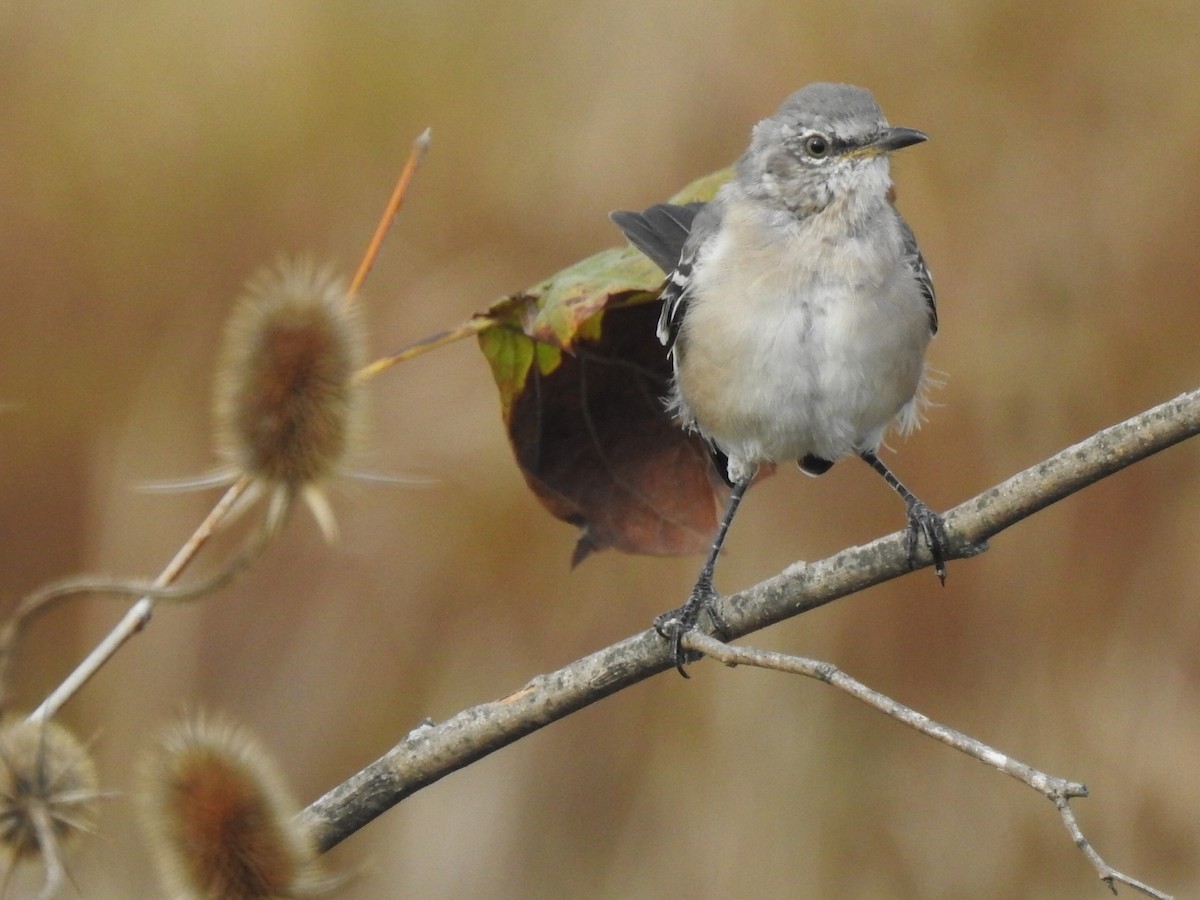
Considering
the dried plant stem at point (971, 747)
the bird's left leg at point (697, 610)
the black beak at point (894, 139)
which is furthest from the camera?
the black beak at point (894, 139)

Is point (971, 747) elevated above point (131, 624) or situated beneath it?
situated beneath

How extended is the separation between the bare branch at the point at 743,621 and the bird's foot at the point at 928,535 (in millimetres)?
45

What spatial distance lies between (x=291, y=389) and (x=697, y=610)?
137 centimetres

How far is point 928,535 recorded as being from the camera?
8.74 feet

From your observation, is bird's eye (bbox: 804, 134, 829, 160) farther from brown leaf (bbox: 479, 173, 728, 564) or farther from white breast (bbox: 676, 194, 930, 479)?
brown leaf (bbox: 479, 173, 728, 564)

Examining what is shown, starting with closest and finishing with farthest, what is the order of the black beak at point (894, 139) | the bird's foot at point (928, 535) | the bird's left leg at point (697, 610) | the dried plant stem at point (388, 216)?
1. the dried plant stem at point (388, 216)
2. the bird's foot at point (928, 535)
3. the bird's left leg at point (697, 610)
4. the black beak at point (894, 139)

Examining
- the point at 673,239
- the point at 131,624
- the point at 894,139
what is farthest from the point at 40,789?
the point at 894,139

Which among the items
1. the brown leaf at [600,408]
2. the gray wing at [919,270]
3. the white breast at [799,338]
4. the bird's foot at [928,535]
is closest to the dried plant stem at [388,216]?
the brown leaf at [600,408]

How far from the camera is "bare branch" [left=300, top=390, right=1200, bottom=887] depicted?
1802mm

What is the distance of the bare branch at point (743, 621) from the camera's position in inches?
70.9

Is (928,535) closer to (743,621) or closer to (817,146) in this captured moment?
(743,621)

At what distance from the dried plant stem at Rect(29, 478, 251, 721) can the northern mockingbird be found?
1.38m

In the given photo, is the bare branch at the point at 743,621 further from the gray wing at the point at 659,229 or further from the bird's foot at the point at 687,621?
the gray wing at the point at 659,229

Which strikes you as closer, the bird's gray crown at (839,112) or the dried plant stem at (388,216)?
the dried plant stem at (388,216)
